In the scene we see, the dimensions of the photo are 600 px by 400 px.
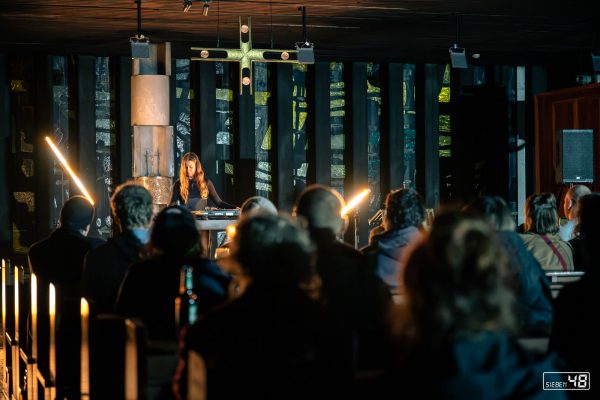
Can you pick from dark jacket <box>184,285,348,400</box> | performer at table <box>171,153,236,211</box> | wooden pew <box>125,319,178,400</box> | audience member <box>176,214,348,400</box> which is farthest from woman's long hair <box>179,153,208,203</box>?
dark jacket <box>184,285,348,400</box>

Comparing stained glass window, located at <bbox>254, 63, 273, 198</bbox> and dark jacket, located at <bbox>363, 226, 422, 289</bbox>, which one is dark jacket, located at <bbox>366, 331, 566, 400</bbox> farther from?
stained glass window, located at <bbox>254, 63, 273, 198</bbox>

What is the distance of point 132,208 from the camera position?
4.19 meters

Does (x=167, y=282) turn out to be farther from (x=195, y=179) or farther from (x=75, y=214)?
(x=195, y=179)

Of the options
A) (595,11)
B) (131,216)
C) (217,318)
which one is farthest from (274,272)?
(595,11)

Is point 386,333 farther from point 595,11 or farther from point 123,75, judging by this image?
point 123,75

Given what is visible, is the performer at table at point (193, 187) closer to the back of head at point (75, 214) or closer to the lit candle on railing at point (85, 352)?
the back of head at point (75, 214)

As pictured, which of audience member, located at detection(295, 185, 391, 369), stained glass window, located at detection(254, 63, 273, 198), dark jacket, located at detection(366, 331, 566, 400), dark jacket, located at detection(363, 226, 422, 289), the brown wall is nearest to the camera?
dark jacket, located at detection(366, 331, 566, 400)

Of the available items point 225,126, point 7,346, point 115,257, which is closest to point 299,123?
point 225,126

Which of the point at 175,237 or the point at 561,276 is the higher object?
the point at 175,237

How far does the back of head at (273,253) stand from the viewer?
7.73ft

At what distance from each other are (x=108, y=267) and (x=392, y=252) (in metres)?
1.24

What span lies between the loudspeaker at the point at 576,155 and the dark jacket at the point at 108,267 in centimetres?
750

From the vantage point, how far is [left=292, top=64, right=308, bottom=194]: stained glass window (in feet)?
42.2

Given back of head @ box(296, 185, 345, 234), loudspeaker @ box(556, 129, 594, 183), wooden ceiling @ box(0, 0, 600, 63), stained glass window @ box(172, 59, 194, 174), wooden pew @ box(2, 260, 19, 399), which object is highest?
wooden ceiling @ box(0, 0, 600, 63)
